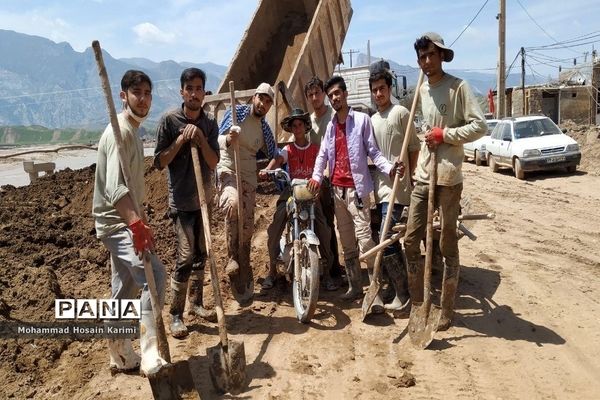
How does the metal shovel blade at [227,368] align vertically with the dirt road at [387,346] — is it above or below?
above

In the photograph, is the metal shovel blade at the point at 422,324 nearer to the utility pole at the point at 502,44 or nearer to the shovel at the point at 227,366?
the shovel at the point at 227,366

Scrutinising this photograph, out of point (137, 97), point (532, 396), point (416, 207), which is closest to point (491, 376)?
point (532, 396)

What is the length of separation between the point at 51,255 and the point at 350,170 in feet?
14.5

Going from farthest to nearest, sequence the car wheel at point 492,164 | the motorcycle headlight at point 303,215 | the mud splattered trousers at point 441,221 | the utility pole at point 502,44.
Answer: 1. the utility pole at point 502,44
2. the car wheel at point 492,164
3. the motorcycle headlight at point 303,215
4. the mud splattered trousers at point 441,221

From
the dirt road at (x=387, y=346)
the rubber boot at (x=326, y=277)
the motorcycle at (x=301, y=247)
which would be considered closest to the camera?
the dirt road at (x=387, y=346)

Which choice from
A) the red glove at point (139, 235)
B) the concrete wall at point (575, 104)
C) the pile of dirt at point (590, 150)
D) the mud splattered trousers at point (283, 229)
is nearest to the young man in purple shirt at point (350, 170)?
the mud splattered trousers at point (283, 229)

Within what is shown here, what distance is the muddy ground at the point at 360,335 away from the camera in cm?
351

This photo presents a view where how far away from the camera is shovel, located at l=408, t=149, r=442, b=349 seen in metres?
4.00

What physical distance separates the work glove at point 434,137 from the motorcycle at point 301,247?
51.6 inches

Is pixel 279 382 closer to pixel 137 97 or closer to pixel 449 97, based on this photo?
pixel 137 97

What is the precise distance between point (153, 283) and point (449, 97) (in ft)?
8.77

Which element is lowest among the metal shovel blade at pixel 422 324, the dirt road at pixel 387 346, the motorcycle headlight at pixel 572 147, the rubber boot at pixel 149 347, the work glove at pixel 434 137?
the dirt road at pixel 387 346

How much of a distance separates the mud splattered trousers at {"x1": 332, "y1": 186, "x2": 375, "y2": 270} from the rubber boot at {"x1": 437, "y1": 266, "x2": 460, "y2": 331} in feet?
2.67

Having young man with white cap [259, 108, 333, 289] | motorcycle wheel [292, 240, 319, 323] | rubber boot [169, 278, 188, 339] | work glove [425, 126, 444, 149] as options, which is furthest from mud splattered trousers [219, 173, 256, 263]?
work glove [425, 126, 444, 149]
